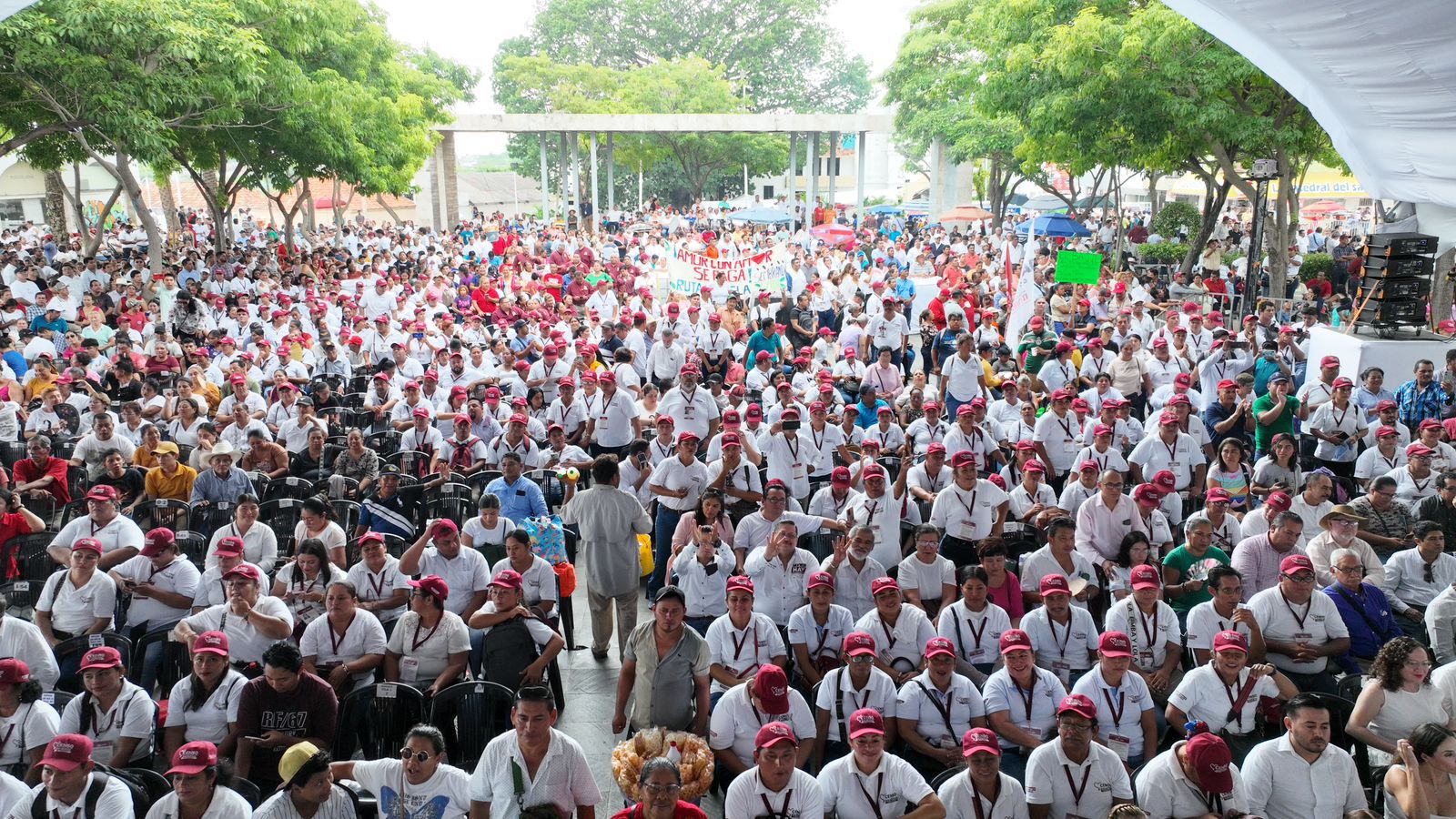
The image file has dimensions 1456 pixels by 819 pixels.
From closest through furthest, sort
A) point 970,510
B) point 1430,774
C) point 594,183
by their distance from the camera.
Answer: point 1430,774 < point 970,510 < point 594,183

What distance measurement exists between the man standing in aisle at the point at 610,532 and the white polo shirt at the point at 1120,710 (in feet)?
10.4

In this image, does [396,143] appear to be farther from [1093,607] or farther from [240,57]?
[1093,607]

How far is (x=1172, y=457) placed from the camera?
32.1 feet

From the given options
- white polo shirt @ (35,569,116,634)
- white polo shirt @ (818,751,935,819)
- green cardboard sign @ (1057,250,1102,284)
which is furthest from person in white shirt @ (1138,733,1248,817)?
green cardboard sign @ (1057,250,1102,284)

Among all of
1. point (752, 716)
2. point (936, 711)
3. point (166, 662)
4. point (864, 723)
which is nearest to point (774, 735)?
point (864, 723)

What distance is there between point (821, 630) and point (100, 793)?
3.87 metres

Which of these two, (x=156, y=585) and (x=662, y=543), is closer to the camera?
(x=156, y=585)

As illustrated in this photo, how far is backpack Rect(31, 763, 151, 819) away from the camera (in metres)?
5.28

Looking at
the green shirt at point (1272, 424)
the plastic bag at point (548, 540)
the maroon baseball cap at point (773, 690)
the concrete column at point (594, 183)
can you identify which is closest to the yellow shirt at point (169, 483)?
the plastic bag at point (548, 540)

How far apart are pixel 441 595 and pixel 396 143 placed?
23252mm

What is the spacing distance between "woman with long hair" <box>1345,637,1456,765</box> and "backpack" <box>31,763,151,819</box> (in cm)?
609

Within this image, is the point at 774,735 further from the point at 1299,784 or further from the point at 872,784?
the point at 1299,784

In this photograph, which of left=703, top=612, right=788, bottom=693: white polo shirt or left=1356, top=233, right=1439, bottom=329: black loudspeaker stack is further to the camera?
left=1356, top=233, right=1439, bottom=329: black loudspeaker stack

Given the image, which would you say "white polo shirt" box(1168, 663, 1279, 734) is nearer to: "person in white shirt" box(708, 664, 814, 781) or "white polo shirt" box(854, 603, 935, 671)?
"white polo shirt" box(854, 603, 935, 671)
